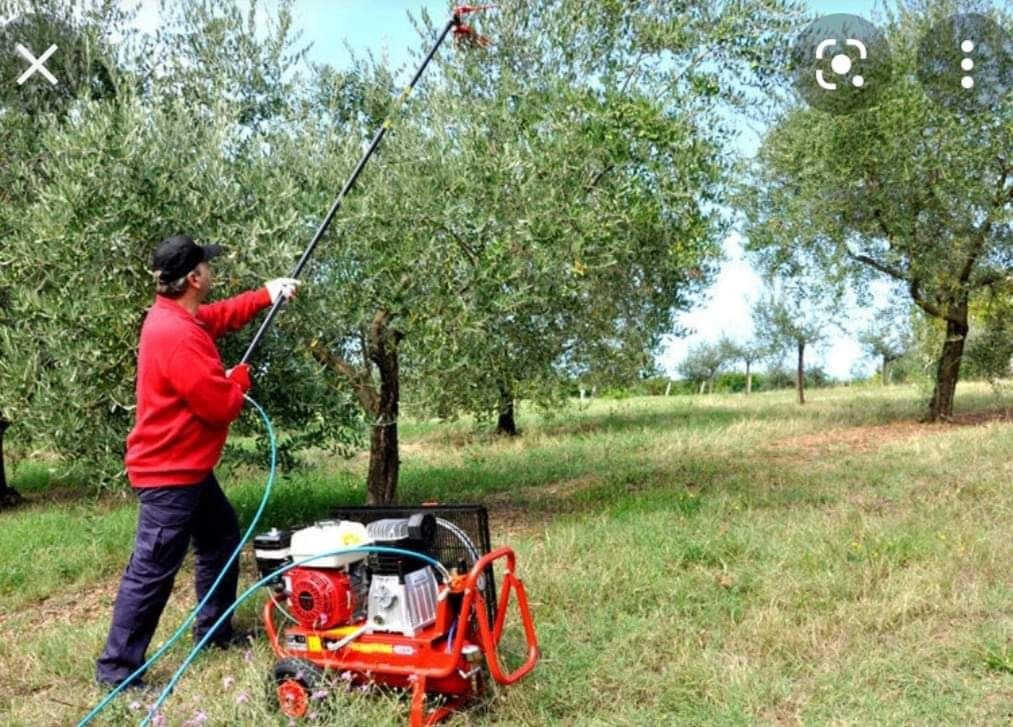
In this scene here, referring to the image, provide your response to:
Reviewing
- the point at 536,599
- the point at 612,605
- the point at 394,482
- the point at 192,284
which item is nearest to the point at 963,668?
the point at 612,605

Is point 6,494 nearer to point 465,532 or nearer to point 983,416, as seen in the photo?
point 465,532

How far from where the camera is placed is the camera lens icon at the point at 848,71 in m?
13.7

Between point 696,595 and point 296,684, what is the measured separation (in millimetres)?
2827

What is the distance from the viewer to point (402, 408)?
9.38 m

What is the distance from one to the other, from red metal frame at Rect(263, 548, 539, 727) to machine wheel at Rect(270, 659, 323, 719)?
76mm

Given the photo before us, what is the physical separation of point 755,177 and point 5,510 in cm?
1491

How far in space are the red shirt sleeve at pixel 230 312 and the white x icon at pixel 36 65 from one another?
6344 mm

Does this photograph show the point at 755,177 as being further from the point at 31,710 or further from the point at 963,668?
the point at 31,710

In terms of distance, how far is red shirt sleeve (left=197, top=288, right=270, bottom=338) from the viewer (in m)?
5.36

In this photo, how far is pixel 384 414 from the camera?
957cm

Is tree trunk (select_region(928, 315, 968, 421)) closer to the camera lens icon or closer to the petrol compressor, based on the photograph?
the camera lens icon

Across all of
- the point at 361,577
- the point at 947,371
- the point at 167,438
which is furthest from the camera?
the point at 947,371

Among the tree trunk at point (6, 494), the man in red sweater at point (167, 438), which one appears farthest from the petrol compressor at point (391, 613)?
the tree trunk at point (6, 494)

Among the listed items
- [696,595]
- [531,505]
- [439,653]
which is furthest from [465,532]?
[531,505]
